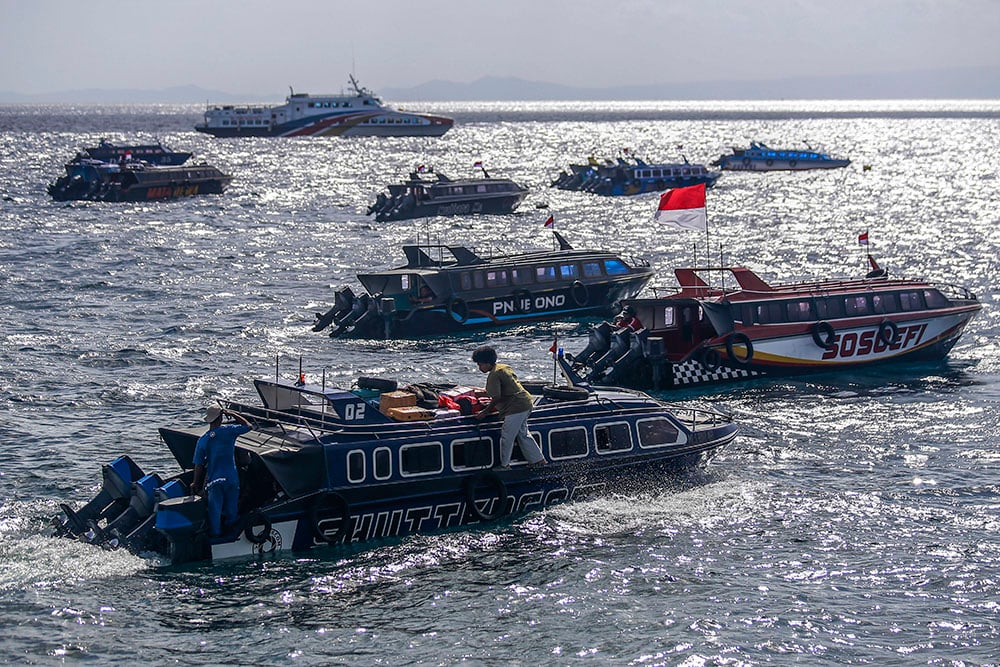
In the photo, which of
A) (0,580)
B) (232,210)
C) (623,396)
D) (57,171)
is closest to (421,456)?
(623,396)

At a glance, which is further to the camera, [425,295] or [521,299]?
[521,299]

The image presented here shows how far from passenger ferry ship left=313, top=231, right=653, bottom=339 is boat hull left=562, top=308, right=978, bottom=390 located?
9.22 m

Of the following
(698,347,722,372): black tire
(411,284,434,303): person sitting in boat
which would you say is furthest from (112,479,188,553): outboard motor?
(411,284,434,303): person sitting in boat

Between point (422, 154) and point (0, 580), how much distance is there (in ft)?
524

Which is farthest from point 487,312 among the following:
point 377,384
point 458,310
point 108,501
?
point 108,501

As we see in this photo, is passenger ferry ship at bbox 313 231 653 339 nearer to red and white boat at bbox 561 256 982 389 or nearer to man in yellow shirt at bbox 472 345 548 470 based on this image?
red and white boat at bbox 561 256 982 389

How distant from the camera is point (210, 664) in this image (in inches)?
679

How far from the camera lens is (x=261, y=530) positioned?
66.8 feet

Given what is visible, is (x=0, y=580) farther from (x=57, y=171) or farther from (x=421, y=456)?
(x=57, y=171)

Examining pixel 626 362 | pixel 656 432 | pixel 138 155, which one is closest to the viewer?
pixel 656 432

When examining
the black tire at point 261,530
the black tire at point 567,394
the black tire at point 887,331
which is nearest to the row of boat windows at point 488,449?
the black tire at point 567,394

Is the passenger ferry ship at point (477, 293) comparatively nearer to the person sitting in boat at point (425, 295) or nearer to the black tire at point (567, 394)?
the person sitting in boat at point (425, 295)

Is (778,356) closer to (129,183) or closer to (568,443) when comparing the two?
(568,443)

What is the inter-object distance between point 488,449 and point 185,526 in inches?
227
